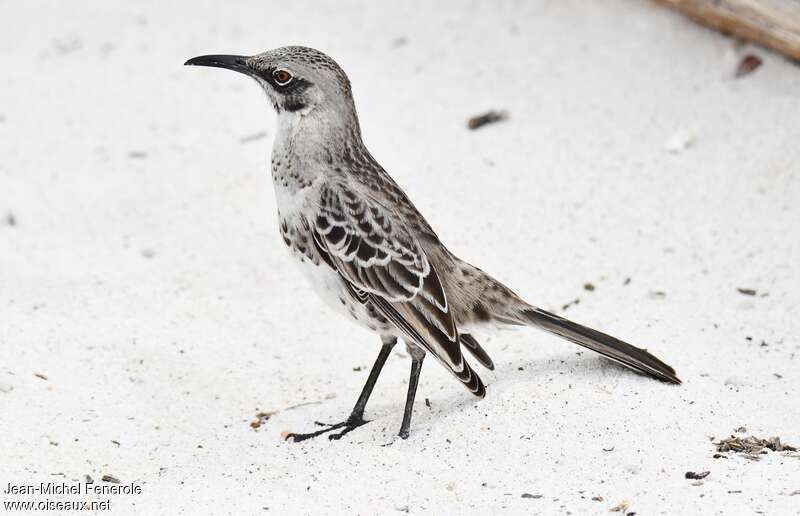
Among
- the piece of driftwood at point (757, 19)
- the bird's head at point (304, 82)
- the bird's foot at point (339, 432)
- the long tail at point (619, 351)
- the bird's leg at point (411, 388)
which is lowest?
the bird's foot at point (339, 432)

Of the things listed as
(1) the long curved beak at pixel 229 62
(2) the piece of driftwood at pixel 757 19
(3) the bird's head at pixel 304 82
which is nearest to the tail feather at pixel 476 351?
(3) the bird's head at pixel 304 82

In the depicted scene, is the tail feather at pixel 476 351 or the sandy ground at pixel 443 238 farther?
the tail feather at pixel 476 351

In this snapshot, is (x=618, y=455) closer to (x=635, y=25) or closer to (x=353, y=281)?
(x=353, y=281)

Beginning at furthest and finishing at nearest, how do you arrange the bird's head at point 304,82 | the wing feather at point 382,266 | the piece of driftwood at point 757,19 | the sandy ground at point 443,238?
the piece of driftwood at point 757,19 < the bird's head at point 304,82 < the wing feather at point 382,266 < the sandy ground at point 443,238

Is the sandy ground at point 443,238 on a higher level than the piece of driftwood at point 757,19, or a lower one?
lower

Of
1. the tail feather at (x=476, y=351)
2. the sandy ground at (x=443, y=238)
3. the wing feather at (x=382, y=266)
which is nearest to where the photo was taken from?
the sandy ground at (x=443, y=238)

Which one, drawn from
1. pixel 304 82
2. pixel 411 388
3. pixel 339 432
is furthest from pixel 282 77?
pixel 339 432

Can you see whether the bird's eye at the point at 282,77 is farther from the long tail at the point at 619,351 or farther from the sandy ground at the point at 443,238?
the long tail at the point at 619,351

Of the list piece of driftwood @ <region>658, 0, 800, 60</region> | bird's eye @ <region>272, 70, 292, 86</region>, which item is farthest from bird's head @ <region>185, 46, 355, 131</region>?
piece of driftwood @ <region>658, 0, 800, 60</region>

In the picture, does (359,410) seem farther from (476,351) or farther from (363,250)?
(363,250)
